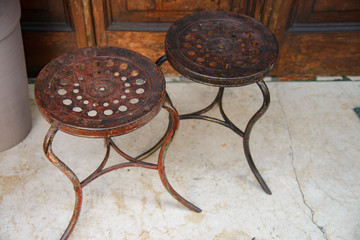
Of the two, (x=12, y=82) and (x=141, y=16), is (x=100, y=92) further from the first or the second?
(x=141, y=16)

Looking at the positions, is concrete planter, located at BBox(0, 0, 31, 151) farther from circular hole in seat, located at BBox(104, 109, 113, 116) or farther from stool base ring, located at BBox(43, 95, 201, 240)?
circular hole in seat, located at BBox(104, 109, 113, 116)

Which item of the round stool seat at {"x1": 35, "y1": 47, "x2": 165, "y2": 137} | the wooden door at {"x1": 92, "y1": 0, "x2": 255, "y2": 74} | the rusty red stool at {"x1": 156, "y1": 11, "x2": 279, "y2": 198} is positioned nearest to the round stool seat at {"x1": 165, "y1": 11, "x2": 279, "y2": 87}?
the rusty red stool at {"x1": 156, "y1": 11, "x2": 279, "y2": 198}

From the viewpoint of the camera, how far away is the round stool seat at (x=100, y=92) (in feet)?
4.96

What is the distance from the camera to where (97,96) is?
1634 mm

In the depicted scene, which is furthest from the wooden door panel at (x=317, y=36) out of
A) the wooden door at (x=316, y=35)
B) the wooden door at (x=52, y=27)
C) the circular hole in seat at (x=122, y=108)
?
the circular hole in seat at (x=122, y=108)

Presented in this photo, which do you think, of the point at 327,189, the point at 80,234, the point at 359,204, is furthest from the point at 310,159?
the point at 80,234

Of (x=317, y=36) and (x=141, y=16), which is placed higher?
(x=141, y=16)

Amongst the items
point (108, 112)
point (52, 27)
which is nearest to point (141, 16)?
point (52, 27)

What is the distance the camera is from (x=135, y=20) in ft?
8.43

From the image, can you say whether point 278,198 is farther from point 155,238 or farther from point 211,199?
point 155,238

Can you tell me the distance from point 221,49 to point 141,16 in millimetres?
868

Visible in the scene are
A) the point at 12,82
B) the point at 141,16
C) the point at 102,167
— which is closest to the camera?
the point at 102,167

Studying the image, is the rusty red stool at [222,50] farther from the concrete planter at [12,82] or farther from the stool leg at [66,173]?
the concrete planter at [12,82]

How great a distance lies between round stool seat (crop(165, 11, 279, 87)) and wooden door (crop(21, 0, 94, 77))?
32.5 inches
